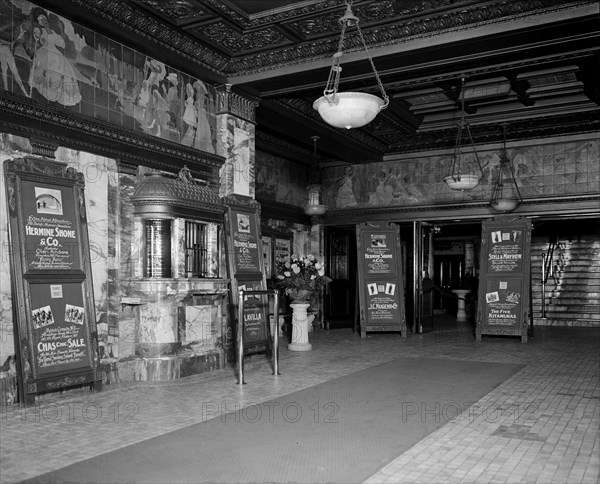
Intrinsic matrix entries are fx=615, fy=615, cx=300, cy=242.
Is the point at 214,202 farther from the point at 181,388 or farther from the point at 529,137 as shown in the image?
the point at 529,137

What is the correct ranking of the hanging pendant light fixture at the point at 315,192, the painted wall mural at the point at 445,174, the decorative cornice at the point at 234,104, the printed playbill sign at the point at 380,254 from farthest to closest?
the printed playbill sign at the point at 380,254 < the hanging pendant light fixture at the point at 315,192 < the painted wall mural at the point at 445,174 < the decorative cornice at the point at 234,104

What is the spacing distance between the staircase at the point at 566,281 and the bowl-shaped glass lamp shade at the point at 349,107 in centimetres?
1223

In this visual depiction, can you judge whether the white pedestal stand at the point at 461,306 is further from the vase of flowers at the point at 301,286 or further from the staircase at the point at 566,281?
the vase of flowers at the point at 301,286

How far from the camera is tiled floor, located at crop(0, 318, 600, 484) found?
3.96 metres

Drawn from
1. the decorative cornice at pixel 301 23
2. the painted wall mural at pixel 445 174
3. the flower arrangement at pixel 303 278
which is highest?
the decorative cornice at pixel 301 23

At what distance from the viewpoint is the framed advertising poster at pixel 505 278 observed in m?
11.7

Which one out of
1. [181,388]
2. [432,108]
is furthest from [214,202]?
[432,108]

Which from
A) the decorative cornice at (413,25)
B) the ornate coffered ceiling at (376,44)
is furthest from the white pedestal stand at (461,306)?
the decorative cornice at (413,25)

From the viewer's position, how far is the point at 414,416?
17.6 feet

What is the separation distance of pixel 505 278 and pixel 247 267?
5.82 meters

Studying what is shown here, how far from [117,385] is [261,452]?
3.20 meters

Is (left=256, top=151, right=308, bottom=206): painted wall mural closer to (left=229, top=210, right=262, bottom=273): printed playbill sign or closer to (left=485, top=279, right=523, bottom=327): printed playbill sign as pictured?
(left=229, top=210, right=262, bottom=273): printed playbill sign

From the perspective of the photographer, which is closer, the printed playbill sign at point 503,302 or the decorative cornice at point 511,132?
the decorative cornice at point 511,132

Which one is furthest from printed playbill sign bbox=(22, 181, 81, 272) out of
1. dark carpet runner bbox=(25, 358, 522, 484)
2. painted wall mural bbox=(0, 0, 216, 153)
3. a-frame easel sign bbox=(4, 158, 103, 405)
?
dark carpet runner bbox=(25, 358, 522, 484)
